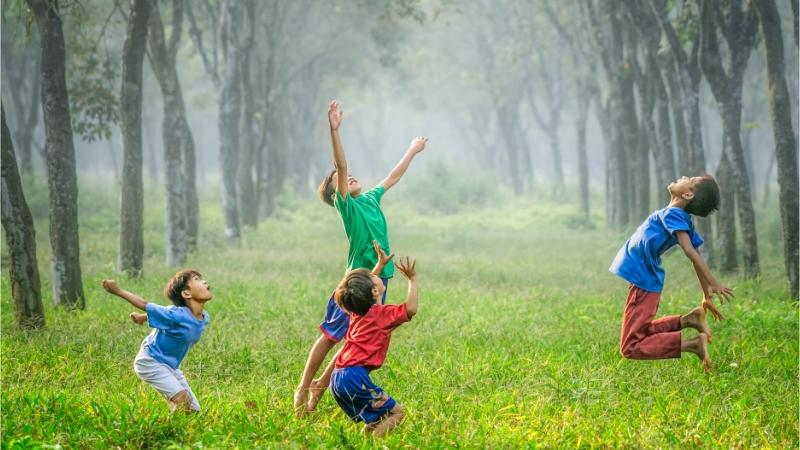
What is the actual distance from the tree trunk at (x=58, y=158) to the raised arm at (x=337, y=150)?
5.16 metres

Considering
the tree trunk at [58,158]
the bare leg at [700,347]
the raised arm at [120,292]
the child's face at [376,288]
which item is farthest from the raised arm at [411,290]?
the tree trunk at [58,158]

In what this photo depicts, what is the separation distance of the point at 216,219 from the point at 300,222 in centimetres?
333

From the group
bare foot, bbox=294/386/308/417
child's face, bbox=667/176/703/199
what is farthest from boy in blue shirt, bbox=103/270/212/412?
child's face, bbox=667/176/703/199

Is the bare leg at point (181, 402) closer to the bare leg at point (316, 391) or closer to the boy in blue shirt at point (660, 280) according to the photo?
the bare leg at point (316, 391)

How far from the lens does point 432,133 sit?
3625 inches

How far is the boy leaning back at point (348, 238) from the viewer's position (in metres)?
5.95

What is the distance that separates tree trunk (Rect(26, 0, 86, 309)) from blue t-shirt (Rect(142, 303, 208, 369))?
4804 millimetres

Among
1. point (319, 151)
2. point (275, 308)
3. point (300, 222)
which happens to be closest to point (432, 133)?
point (319, 151)

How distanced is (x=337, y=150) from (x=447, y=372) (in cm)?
232

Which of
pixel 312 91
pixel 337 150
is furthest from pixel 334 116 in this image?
pixel 312 91

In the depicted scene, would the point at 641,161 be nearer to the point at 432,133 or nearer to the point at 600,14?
the point at 600,14

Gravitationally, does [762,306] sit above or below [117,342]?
below

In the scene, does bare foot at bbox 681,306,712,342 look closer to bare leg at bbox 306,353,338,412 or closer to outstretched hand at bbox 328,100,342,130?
bare leg at bbox 306,353,338,412

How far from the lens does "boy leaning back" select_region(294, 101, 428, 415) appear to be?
5.95 m
